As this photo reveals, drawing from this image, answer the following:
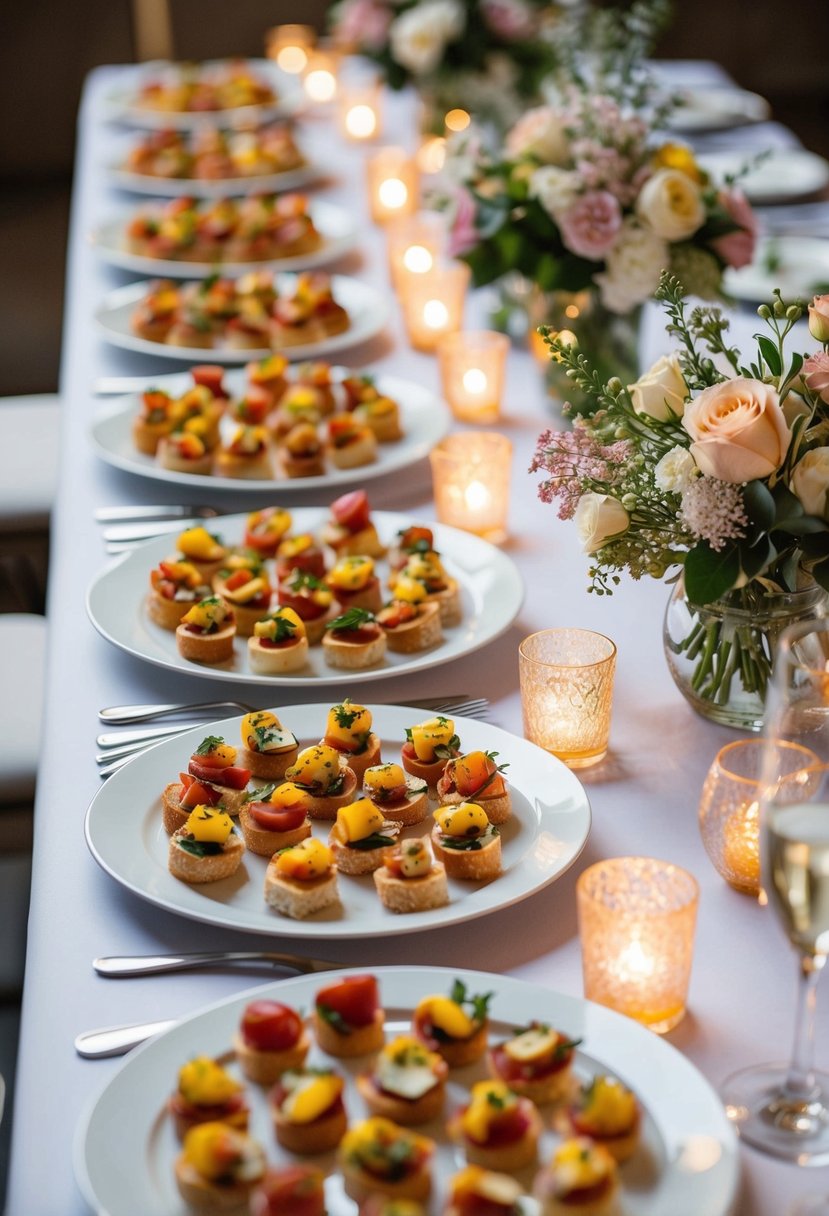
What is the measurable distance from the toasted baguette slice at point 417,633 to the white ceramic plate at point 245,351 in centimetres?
101

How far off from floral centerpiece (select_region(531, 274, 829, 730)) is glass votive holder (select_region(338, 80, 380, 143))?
266cm

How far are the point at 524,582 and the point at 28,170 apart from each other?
161 inches

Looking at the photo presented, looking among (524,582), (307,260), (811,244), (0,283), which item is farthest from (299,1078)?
(0,283)

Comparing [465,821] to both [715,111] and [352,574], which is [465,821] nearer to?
[352,574]

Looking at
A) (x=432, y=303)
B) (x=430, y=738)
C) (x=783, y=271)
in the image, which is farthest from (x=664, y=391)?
(x=783, y=271)

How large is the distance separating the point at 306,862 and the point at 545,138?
4.49ft

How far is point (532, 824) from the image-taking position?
4.33ft

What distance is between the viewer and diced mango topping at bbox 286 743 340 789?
1.35 meters

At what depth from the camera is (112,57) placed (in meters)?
5.35

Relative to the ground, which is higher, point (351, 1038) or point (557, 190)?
point (557, 190)

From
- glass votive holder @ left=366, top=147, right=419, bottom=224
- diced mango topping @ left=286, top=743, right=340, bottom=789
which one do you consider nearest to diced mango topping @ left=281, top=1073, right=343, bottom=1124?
diced mango topping @ left=286, top=743, right=340, bottom=789

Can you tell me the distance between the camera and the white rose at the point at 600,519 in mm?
1338

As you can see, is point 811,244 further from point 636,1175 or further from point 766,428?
point 636,1175

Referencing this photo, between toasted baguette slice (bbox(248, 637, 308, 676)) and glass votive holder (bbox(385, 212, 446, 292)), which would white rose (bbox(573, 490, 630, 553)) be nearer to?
toasted baguette slice (bbox(248, 637, 308, 676))
